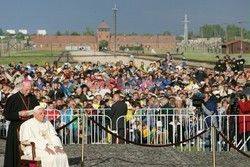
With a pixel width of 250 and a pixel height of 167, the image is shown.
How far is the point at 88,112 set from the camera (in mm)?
16609

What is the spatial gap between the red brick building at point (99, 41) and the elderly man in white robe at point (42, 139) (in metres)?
142

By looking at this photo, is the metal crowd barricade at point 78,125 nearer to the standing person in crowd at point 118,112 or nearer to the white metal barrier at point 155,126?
the white metal barrier at point 155,126

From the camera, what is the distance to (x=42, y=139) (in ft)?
35.7

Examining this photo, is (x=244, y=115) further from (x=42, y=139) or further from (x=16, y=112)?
(x=16, y=112)

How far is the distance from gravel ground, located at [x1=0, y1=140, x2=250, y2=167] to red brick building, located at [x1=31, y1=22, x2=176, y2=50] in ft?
451

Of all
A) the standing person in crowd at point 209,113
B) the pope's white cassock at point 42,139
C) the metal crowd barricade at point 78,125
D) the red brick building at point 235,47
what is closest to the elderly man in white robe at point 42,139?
the pope's white cassock at point 42,139

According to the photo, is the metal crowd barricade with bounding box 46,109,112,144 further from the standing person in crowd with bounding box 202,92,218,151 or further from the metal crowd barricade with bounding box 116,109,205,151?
the standing person in crowd with bounding box 202,92,218,151

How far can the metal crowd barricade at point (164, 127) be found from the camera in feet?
52.8

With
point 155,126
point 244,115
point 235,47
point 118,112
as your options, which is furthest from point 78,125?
point 235,47

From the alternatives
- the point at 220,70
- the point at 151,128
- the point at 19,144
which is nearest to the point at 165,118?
the point at 151,128

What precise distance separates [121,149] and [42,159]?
5.31 metres

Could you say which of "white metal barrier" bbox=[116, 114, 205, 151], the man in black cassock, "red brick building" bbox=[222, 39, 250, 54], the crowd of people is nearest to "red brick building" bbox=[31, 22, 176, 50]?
"red brick building" bbox=[222, 39, 250, 54]

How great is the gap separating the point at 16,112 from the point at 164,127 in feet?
19.2

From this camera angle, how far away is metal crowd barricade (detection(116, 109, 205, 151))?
1609cm
